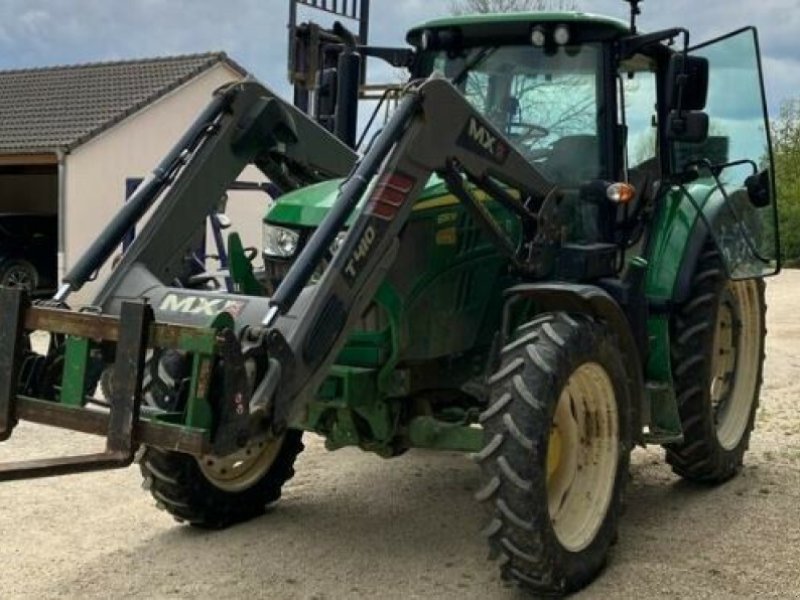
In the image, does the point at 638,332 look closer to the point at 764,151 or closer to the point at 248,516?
the point at 764,151

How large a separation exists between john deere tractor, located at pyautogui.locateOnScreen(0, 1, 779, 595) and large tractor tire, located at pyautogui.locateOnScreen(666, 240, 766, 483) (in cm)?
2

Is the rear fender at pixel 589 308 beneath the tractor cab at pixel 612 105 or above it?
beneath

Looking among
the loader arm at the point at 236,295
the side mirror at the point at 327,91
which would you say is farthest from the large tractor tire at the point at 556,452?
the side mirror at the point at 327,91

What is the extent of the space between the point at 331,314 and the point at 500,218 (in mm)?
1245

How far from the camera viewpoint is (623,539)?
503cm

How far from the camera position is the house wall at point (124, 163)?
1666 centimetres

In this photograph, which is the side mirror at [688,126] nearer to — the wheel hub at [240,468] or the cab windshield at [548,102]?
the cab windshield at [548,102]

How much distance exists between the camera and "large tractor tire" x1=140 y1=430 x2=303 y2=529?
4.98 metres

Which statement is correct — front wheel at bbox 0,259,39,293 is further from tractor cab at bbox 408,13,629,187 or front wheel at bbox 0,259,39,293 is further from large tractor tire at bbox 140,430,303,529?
tractor cab at bbox 408,13,629,187

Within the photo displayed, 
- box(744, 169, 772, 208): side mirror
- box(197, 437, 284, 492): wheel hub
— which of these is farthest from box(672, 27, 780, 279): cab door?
box(197, 437, 284, 492): wheel hub

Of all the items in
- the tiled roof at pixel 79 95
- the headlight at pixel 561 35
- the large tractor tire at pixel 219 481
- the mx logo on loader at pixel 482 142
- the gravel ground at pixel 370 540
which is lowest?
the gravel ground at pixel 370 540

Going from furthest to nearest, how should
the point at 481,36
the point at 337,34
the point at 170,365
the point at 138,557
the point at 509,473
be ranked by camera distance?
the point at 337,34 < the point at 481,36 < the point at 138,557 < the point at 509,473 < the point at 170,365

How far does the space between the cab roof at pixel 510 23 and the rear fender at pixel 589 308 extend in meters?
1.31

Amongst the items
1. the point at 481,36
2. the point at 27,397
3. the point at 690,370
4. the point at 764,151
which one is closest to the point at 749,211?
the point at 764,151
